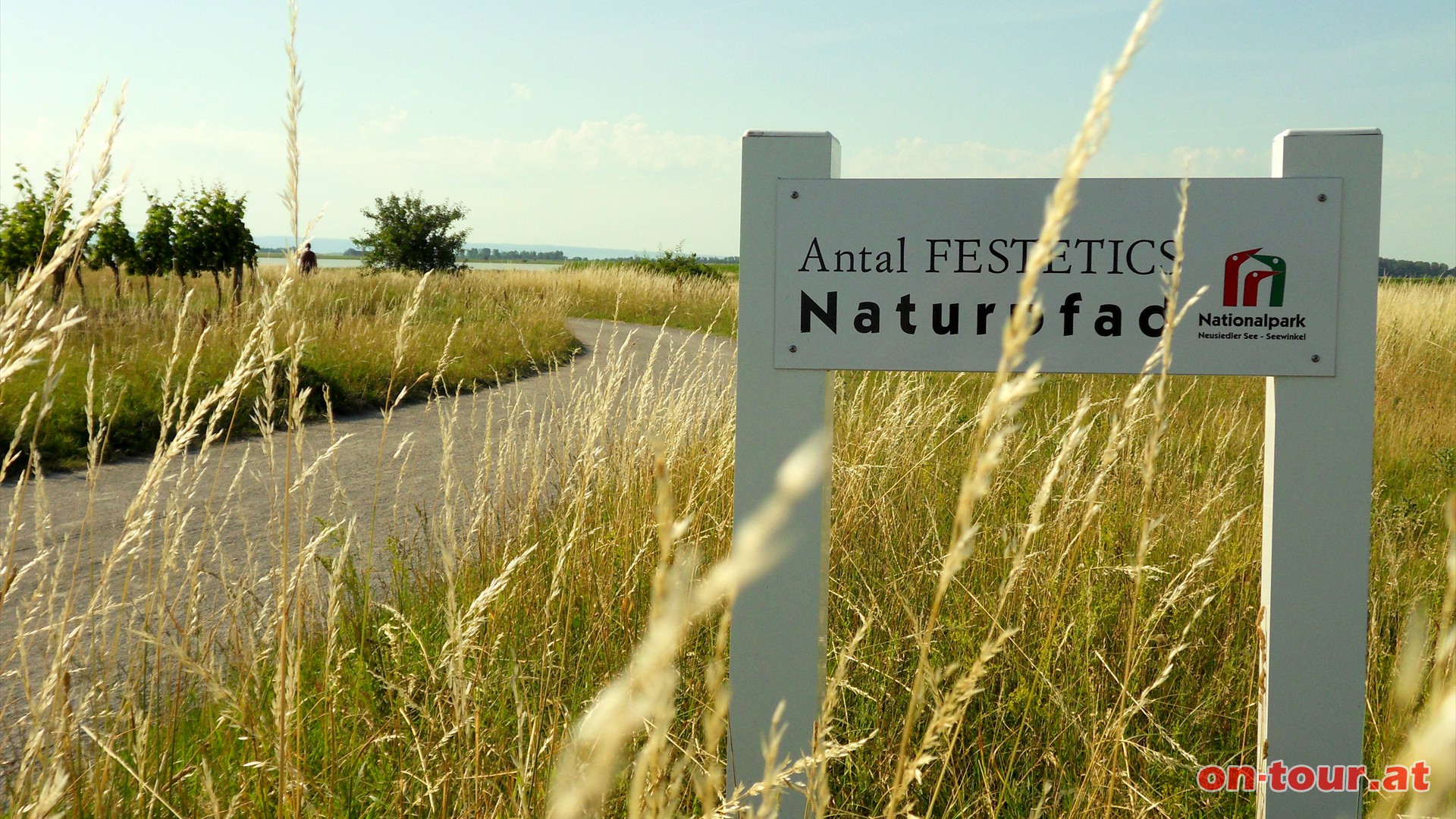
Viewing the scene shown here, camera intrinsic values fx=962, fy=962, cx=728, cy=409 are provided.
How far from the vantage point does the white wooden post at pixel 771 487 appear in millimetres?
2033

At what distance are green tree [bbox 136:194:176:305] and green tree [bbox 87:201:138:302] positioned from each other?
12 centimetres

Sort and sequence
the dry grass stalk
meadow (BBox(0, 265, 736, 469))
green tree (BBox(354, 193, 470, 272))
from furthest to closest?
green tree (BBox(354, 193, 470, 272)) → meadow (BBox(0, 265, 736, 469)) → the dry grass stalk

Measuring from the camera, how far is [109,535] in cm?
477

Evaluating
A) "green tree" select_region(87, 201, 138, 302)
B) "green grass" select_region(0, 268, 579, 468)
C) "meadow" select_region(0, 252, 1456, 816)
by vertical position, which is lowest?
"meadow" select_region(0, 252, 1456, 816)

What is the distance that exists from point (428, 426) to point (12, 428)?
2.89 meters

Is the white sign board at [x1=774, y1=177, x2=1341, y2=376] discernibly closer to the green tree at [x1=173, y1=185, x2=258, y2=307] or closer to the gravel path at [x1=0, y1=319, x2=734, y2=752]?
the gravel path at [x1=0, y1=319, x2=734, y2=752]

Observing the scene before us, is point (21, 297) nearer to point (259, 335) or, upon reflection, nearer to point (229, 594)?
point (259, 335)

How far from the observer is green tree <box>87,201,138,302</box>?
48.0 ft

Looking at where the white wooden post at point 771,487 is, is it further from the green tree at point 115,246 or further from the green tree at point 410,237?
the green tree at point 410,237

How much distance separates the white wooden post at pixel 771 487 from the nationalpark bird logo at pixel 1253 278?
83 centimetres

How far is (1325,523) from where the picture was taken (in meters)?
1.98

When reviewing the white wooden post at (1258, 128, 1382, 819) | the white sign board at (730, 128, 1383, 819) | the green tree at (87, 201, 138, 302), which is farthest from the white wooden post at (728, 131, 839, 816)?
the green tree at (87, 201, 138, 302)

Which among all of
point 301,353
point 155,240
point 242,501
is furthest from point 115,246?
point 301,353

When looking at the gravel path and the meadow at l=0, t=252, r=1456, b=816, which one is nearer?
the meadow at l=0, t=252, r=1456, b=816
